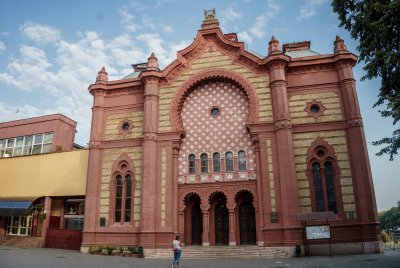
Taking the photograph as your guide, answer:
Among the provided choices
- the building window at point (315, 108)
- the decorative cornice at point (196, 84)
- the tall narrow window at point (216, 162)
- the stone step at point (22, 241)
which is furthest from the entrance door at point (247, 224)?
the stone step at point (22, 241)

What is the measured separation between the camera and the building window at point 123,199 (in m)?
25.4

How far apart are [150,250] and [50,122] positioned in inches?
721

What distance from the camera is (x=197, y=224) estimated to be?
25297mm

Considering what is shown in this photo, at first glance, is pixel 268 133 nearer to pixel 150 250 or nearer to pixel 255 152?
pixel 255 152

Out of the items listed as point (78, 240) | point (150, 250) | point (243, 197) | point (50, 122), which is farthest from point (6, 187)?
point (243, 197)

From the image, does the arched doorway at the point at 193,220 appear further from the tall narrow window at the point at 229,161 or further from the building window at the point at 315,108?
the building window at the point at 315,108

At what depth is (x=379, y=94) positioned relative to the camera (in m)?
14.9

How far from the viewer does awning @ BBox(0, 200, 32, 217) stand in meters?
28.6

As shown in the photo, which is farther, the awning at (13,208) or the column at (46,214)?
the awning at (13,208)

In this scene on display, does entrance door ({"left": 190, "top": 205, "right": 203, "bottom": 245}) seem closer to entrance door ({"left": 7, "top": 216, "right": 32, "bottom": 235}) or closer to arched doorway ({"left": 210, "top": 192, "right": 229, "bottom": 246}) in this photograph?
arched doorway ({"left": 210, "top": 192, "right": 229, "bottom": 246})

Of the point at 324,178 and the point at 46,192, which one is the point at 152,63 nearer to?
the point at 46,192

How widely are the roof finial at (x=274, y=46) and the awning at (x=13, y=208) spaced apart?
A: 23583 mm

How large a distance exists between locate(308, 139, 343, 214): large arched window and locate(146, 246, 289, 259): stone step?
13.8ft

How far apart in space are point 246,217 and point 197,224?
3746 millimetres
